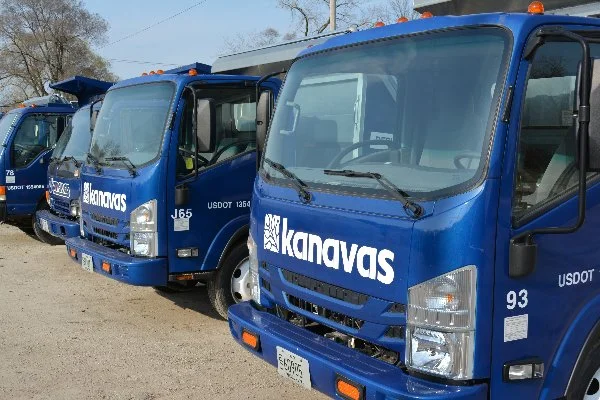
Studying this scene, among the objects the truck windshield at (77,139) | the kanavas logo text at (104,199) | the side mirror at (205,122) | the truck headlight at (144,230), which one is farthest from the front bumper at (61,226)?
the side mirror at (205,122)

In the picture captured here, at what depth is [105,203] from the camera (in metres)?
6.36

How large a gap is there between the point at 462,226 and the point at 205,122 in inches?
126

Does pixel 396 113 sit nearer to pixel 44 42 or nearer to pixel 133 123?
pixel 133 123

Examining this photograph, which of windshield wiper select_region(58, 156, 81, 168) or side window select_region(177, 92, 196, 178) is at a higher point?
side window select_region(177, 92, 196, 178)

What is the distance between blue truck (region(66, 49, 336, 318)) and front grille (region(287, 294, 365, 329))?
→ 2283mm

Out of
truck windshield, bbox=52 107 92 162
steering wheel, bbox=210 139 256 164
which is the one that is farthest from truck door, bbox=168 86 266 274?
truck windshield, bbox=52 107 92 162

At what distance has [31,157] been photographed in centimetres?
1077

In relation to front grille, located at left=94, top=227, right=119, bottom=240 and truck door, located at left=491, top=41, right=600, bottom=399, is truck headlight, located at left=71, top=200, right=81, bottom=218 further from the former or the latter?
truck door, located at left=491, top=41, right=600, bottom=399

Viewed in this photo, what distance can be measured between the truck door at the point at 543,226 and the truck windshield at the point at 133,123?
359 centimetres

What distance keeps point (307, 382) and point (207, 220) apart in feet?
9.29

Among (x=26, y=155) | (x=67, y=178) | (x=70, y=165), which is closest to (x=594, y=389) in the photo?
(x=67, y=178)

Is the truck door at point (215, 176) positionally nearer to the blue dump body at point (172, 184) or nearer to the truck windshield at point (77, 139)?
the blue dump body at point (172, 184)

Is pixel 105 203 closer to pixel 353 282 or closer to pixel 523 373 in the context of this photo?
pixel 353 282

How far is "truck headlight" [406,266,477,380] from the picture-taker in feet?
9.76
